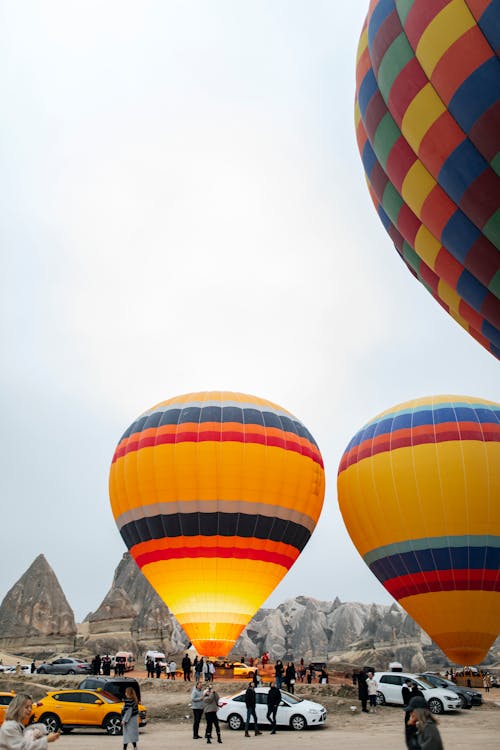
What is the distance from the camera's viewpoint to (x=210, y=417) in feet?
94.1

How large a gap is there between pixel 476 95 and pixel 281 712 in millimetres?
14500

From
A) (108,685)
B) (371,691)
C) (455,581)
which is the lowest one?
(371,691)

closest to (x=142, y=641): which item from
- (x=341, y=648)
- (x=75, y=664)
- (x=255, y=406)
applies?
(x=75, y=664)

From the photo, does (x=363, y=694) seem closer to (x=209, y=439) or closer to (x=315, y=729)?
(x=315, y=729)

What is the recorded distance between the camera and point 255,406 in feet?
98.8

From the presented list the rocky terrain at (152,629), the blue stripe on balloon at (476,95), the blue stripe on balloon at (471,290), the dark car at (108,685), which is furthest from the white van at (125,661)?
the blue stripe on balloon at (476,95)

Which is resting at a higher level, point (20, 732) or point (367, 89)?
point (367, 89)

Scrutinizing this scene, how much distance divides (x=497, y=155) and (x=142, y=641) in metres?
47.1

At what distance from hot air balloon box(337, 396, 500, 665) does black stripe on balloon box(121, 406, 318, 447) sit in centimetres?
434

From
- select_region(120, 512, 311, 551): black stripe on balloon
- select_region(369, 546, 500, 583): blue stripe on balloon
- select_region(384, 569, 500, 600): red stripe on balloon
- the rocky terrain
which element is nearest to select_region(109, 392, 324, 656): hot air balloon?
select_region(120, 512, 311, 551): black stripe on balloon

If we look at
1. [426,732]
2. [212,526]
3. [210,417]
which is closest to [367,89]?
[426,732]

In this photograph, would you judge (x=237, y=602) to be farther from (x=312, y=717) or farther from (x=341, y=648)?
Answer: (x=341, y=648)

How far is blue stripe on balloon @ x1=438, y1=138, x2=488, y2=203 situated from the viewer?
1116cm

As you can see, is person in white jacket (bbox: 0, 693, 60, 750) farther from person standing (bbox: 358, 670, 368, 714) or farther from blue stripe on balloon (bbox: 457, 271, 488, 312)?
person standing (bbox: 358, 670, 368, 714)
